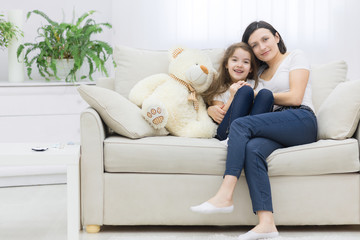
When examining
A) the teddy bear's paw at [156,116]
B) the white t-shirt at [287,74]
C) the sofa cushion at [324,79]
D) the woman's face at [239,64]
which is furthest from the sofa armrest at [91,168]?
the sofa cushion at [324,79]

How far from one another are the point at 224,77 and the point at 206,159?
2.06 ft

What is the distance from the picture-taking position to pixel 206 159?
2143 millimetres

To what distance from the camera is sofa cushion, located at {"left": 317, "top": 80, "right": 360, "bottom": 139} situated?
87.9 inches

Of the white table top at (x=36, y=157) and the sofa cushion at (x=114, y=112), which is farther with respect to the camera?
the sofa cushion at (x=114, y=112)

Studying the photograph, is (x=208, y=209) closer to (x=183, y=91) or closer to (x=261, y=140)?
(x=261, y=140)

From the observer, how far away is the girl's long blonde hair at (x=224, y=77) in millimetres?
2561

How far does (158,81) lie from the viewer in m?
2.55

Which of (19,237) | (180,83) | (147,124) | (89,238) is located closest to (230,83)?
(180,83)

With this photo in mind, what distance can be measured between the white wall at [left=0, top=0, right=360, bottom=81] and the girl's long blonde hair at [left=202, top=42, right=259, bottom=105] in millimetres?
1282

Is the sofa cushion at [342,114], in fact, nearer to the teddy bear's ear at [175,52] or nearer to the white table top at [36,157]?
the teddy bear's ear at [175,52]

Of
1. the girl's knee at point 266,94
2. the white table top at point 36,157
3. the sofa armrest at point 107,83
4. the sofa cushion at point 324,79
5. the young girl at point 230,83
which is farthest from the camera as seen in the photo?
the sofa armrest at point 107,83

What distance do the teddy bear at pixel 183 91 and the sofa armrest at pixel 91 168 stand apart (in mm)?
331

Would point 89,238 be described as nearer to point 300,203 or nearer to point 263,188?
point 263,188

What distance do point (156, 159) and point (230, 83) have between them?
2.28 feet
